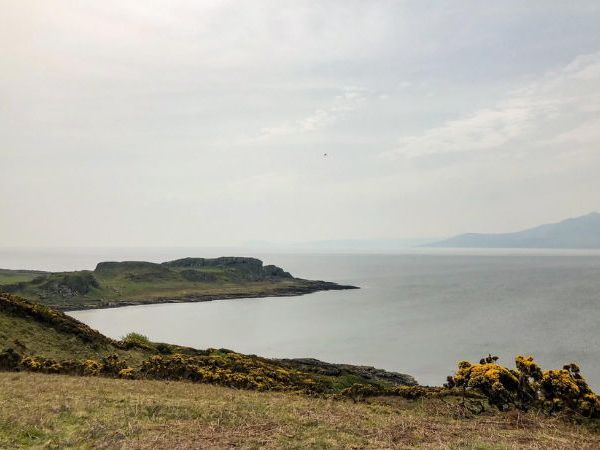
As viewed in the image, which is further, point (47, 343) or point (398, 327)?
point (398, 327)

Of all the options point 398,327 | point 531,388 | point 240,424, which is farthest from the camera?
point 398,327

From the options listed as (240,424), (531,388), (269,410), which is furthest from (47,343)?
(531,388)

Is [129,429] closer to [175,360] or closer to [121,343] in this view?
[175,360]

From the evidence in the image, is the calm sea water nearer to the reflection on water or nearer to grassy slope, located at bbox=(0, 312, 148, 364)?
the reflection on water

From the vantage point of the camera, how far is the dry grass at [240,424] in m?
15.3

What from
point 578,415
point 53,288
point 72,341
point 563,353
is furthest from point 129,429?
point 53,288

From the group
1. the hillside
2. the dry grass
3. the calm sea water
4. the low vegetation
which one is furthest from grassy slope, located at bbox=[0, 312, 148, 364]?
the calm sea water

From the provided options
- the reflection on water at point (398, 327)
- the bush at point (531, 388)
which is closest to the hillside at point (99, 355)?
the bush at point (531, 388)

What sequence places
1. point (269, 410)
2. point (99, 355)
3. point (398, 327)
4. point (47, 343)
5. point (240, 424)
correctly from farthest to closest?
point (398, 327), point (99, 355), point (47, 343), point (269, 410), point (240, 424)

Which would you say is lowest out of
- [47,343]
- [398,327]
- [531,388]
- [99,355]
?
[398,327]

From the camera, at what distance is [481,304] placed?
512 feet

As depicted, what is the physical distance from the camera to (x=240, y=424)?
17.6 meters

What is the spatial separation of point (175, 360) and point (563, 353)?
75.9m

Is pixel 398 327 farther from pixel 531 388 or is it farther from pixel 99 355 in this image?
pixel 531 388
